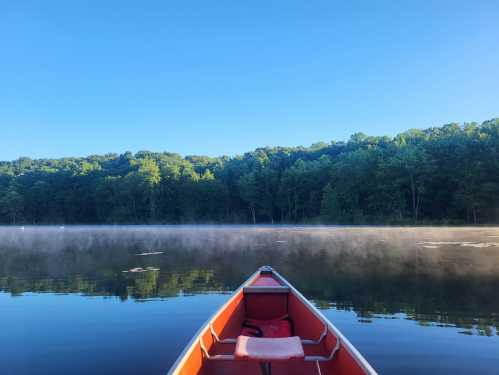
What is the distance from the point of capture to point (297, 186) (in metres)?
72.9

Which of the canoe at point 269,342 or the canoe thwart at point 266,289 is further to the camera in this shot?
the canoe thwart at point 266,289

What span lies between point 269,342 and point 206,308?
5958mm

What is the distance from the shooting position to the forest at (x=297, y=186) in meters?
55.4

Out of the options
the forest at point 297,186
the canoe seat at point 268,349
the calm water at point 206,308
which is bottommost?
the calm water at point 206,308

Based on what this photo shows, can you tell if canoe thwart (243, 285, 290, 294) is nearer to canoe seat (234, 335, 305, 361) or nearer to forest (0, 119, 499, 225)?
canoe seat (234, 335, 305, 361)

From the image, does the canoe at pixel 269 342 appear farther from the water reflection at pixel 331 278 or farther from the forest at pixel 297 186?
the forest at pixel 297 186

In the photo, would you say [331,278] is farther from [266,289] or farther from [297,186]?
[297,186]

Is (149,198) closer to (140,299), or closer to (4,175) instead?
(4,175)

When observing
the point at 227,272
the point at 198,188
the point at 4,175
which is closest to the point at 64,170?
the point at 4,175

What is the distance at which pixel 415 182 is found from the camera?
190ft

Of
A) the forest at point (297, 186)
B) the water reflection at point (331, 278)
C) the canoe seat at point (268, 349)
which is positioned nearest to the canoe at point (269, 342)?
the canoe seat at point (268, 349)

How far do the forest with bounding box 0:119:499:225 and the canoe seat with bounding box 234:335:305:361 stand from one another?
56.1 metres

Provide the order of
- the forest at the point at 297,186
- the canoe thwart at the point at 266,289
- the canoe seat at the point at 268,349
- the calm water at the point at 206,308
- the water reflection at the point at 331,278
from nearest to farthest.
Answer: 1. the canoe seat at the point at 268,349
2. the calm water at the point at 206,308
3. the canoe thwart at the point at 266,289
4. the water reflection at the point at 331,278
5. the forest at the point at 297,186

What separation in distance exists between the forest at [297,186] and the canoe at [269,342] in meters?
53.5
